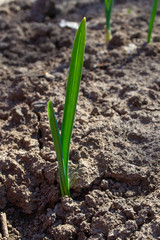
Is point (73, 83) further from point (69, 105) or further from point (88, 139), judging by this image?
point (88, 139)

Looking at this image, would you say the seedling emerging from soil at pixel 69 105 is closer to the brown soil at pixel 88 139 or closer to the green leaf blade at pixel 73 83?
the green leaf blade at pixel 73 83

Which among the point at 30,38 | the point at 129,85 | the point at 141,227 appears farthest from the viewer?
the point at 30,38

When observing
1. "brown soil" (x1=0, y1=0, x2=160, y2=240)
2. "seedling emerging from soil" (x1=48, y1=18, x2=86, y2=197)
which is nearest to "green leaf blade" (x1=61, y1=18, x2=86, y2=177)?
"seedling emerging from soil" (x1=48, y1=18, x2=86, y2=197)

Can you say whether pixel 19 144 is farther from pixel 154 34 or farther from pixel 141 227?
pixel 154 34

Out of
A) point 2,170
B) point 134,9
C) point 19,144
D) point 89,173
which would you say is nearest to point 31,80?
point 19,144

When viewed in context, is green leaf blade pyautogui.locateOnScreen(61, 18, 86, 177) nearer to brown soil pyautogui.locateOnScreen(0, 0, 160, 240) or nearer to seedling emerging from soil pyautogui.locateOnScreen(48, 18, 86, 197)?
seedling emerging from soil pyautogui.locateOnScreen(48, 18, 86, 197)

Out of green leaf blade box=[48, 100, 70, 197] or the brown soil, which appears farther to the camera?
the brown soil

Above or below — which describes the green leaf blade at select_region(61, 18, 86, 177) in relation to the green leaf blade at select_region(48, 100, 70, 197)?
above

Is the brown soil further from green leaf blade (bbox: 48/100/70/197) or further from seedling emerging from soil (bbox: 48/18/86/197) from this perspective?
seedling emerging from soil (bbox: 48/18/86/197)
